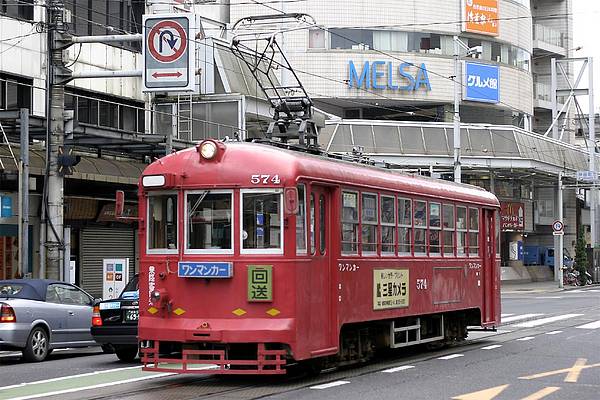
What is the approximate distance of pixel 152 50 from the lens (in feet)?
81.6

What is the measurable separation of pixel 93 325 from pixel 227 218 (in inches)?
198

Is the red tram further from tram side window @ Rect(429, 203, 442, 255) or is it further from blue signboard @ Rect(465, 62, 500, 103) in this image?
blue signboard @ Rect(465, 62, 500, 103)

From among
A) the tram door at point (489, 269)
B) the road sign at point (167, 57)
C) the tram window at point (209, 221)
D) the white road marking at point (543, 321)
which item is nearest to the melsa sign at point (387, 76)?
the white road marking at point (543, 321)

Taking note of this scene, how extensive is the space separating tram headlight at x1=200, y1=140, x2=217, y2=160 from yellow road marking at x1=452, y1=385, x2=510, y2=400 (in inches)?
166

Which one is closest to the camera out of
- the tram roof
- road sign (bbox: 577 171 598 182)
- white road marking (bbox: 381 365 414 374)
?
the tram roof

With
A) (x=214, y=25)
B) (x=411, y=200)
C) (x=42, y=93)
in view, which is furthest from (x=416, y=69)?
(x=411, y=200)

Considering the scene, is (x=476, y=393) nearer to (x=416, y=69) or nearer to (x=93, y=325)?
(x=93, y=325)

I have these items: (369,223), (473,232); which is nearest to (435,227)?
(473,232)

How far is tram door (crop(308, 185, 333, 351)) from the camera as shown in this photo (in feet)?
44.5

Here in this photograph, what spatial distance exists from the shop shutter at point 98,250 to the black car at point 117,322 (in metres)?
13.9

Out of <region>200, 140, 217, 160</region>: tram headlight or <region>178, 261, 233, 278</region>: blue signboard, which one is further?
<region>200, 140, 217, 160</region>: tram headlight

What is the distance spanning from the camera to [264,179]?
1328 cm

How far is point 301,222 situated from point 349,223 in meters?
1.25

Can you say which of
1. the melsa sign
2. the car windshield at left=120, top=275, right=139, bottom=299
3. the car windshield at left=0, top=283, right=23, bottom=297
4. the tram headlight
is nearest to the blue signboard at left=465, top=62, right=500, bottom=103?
the melsa sign
